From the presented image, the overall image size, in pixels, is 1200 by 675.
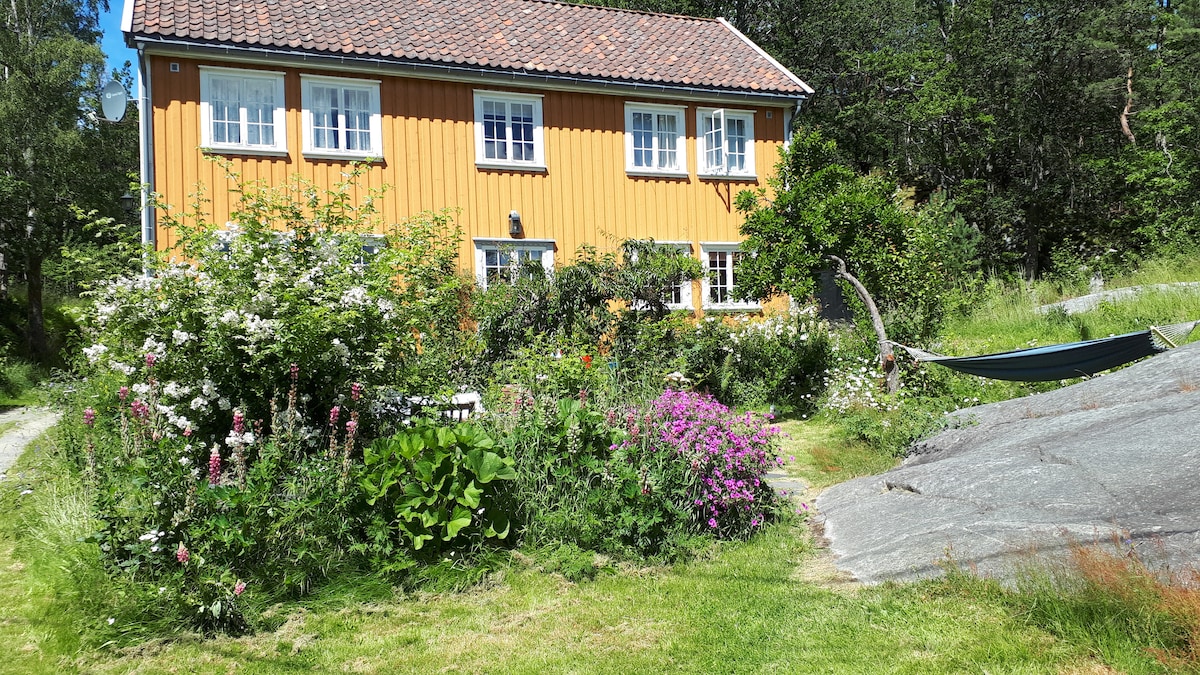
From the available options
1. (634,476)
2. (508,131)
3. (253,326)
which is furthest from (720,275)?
(253,326)

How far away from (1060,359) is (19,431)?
13.0m

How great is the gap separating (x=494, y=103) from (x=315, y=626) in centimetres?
1133

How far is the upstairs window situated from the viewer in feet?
49.5

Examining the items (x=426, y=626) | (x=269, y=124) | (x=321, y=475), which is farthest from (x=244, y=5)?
(x=426, y=626)

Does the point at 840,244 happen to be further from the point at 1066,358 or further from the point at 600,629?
the point at 600,629

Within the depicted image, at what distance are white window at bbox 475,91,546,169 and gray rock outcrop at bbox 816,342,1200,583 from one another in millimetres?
9163

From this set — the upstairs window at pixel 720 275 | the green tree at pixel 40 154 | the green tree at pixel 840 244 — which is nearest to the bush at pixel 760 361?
the green tree at pixel 840 244

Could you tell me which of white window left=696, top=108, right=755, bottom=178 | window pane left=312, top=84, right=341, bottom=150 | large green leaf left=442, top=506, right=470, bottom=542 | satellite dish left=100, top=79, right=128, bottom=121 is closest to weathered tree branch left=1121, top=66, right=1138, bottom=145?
white window left=696, top=108, right=755, bottom=178

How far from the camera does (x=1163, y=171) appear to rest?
21250 mm

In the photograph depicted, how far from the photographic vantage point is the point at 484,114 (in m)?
14.0

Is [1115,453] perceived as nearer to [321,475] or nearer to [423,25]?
[321,475]

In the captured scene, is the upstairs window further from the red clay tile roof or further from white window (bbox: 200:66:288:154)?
white window (bbox: 200:66:288:154)

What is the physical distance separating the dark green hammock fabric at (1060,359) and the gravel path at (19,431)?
945 centimetres

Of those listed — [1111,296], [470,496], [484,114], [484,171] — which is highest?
[484,114]
